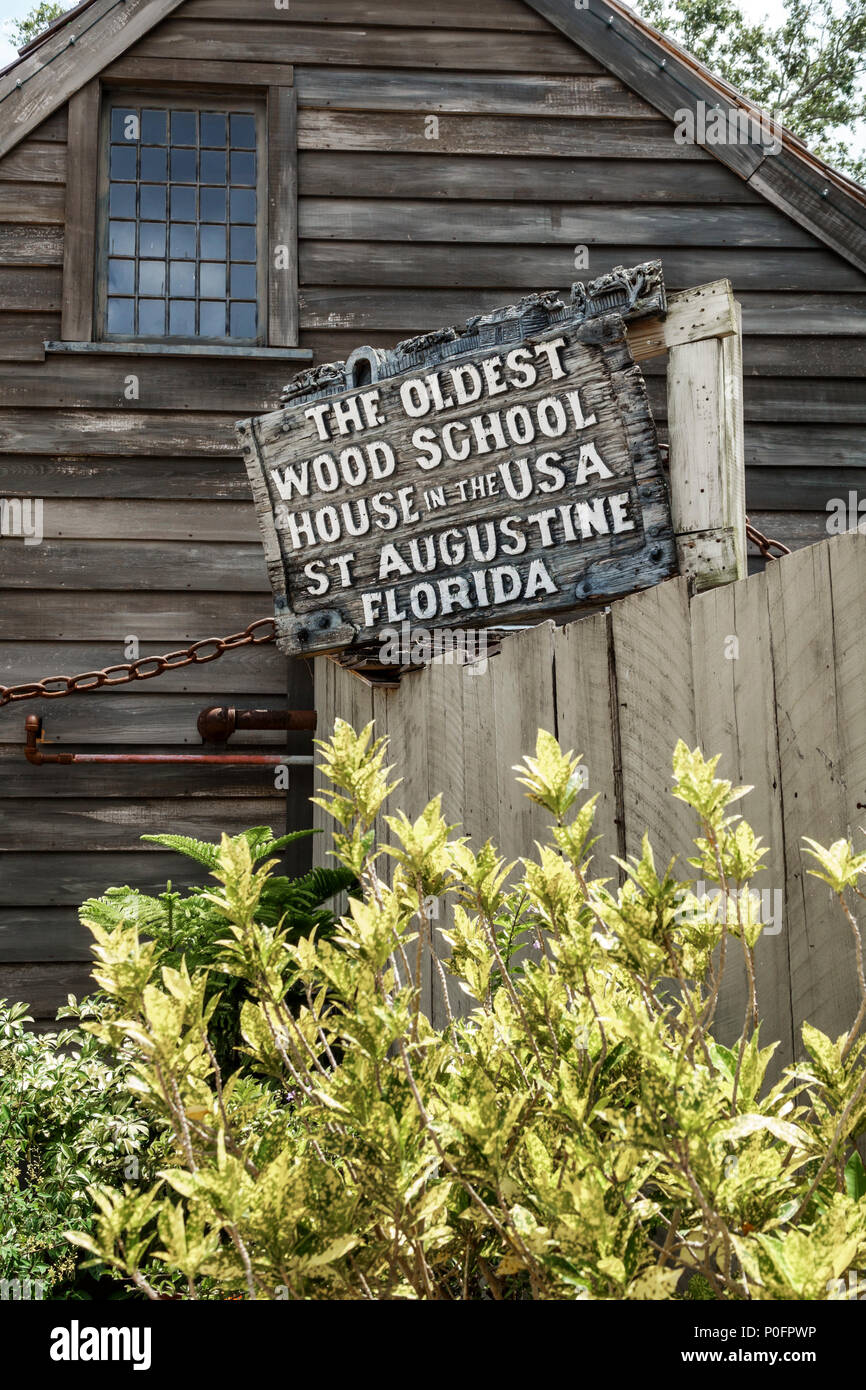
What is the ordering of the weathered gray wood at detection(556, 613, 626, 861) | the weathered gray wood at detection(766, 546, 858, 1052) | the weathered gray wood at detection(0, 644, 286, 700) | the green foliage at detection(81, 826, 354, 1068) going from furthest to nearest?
the weathered gray wood at detection(0, 644, 286, 700), the green foliage at detection(81, 826, 354, 1068), the weathered gray wood at detection(556, 613, 626, 861), the weathered gray wood at detection(766, 546, 858, 1052)

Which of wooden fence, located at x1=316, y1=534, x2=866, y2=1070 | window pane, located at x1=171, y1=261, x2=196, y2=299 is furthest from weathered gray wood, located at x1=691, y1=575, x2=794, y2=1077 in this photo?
window pane, located at x1=171, y1=261, x2=196, y2=299

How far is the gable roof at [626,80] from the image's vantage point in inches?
215

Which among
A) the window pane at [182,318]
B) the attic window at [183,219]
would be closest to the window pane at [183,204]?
the attic window at [183,219]

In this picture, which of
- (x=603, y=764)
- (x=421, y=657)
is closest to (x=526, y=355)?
(x=421, y=657)

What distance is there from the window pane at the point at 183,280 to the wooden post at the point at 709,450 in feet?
11.2

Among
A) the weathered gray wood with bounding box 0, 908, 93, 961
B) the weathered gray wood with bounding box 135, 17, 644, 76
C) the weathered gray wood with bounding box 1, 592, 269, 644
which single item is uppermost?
the weathered gray wood with bounding box 135, 17, 644, 76

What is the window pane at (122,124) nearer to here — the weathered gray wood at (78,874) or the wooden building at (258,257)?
the wooden building at (258,257)

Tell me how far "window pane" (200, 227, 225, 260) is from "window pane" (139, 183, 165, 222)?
9.7 inches

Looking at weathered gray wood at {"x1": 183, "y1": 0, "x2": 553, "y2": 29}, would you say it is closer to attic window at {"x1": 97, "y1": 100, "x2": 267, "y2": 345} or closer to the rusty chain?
attic window at {"x1": 97, "y1": 100, "x2": 267, "y2": 345}

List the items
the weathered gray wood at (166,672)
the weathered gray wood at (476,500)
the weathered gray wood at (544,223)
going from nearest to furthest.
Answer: the weathered gray wood at (476,500), the weathered gray wood at (166,672), the weathered gray wood at (544,223)

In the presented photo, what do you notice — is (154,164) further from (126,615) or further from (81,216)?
(126,615)

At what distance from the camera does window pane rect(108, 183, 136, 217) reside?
5.69 meters
